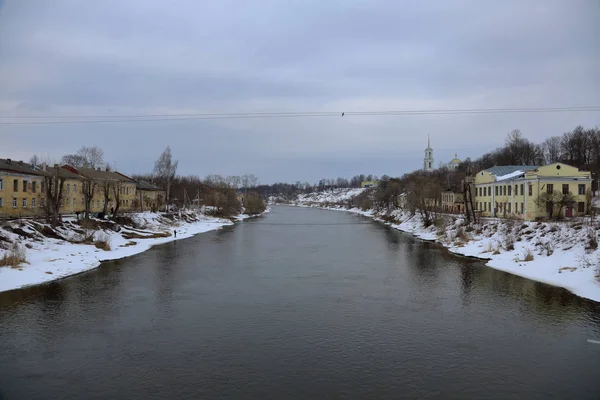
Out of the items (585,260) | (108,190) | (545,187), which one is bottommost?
(585,260)

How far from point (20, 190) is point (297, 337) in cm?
3820

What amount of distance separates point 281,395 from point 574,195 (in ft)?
137

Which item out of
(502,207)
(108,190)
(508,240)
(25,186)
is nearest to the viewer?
(508,240)

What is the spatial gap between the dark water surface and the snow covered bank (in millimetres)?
1515

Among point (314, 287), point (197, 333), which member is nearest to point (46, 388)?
point (197, 333)

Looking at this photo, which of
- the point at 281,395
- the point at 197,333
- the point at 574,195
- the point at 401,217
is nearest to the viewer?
the point at 281,395

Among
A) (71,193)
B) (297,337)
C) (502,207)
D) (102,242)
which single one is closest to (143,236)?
(102,242)

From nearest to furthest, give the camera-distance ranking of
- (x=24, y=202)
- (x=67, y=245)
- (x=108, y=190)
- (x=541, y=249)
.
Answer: (x=541, y=249) → (x=67, y=245) → (x=24, y=202) → (x=108, y=190)

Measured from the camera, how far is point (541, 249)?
26922 mm

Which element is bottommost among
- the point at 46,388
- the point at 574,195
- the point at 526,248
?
the point at 46,388

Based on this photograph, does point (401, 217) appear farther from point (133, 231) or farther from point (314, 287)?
point (314, 287)

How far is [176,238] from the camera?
147ft

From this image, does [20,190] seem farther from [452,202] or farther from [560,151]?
[560,151]

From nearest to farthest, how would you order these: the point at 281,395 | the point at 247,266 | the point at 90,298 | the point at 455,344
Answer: the point at 281,395 → the point at 455,344 → the point at 90,298 → the point at 247,266
